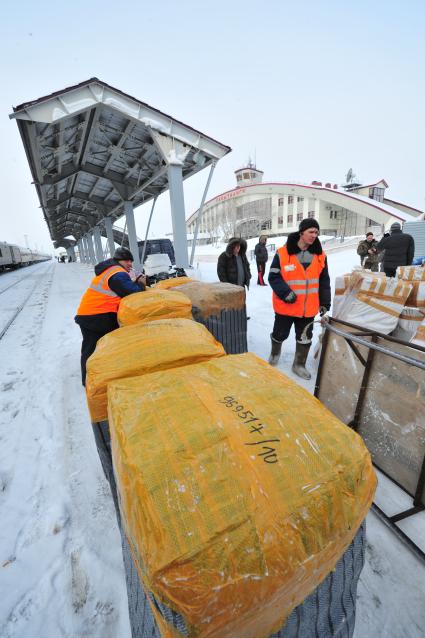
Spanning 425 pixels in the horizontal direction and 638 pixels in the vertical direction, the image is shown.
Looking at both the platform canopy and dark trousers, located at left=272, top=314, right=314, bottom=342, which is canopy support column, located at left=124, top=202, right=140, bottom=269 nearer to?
the platform canopy

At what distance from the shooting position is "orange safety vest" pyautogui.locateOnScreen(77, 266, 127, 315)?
116 inches

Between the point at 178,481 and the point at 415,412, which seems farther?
the point at 415,412

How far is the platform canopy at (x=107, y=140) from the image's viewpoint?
6172 mm

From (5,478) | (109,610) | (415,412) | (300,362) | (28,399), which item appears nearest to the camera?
(109,610)

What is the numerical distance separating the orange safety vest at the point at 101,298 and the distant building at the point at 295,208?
35.0 meters

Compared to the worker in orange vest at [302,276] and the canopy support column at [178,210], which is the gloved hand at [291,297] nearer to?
the worker in orange vest at [302,276]

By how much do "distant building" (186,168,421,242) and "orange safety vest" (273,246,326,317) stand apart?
33639mm

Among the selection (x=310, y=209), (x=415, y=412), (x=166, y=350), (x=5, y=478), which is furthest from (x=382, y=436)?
(x=310, y=209)

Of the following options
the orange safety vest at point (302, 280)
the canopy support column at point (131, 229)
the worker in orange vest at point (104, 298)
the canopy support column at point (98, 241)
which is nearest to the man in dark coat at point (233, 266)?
the orange safety vest at point (302, 280)

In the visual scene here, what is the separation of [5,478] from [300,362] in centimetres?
305

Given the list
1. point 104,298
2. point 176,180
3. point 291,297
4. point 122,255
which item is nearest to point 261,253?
point 176,180

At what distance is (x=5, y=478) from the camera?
7.17ft

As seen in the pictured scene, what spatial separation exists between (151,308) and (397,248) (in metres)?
5.72

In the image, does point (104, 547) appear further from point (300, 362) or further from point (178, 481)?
point (300, 362)
